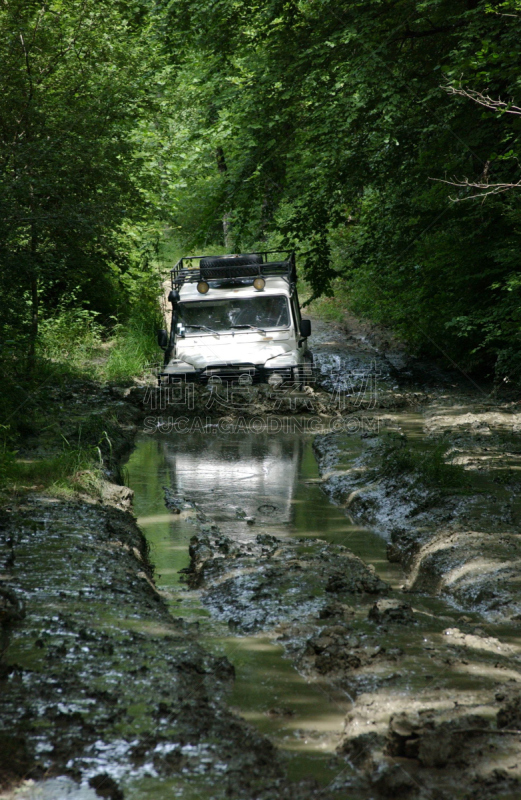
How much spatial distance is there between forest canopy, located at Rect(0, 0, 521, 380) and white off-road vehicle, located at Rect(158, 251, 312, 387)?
5.12 feet

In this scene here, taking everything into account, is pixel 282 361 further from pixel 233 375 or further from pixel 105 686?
pixel 105 686

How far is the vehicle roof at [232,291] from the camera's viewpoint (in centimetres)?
1215

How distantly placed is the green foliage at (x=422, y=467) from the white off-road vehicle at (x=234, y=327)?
3.26 m

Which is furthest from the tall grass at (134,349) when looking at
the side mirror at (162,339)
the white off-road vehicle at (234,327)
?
the white off-road vehicle at (234,327)

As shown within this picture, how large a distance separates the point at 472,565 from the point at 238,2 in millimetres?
10174

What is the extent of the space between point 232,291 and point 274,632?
8.44 meters

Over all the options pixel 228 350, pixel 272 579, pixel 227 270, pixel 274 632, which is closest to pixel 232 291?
pixel 227 270

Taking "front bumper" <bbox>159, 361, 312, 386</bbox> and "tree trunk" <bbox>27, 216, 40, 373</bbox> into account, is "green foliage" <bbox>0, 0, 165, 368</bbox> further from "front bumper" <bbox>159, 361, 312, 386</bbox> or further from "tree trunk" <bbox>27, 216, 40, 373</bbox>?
"front bumper" <bbox>159, 361, 312, 386</bbox>

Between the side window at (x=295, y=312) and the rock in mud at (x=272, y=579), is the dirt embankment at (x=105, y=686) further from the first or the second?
the side window at (x=295, y=312)

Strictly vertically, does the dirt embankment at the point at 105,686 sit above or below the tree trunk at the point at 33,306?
below

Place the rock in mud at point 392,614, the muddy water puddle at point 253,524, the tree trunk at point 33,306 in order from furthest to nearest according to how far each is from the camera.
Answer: the tree trunk at point 33,306, the rock in mud at point 392,614, the muddy water puddle at point 253,524

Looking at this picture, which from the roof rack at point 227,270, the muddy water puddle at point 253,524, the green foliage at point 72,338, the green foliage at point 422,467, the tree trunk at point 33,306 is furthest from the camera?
the green foliage at point 72,338

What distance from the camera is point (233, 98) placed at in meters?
12.7

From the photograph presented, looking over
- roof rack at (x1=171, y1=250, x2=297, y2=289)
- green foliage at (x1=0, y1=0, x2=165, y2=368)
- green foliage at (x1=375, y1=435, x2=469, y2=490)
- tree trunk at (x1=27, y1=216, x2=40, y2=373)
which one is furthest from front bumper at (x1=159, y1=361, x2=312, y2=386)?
green foliage at (x1=375, y1=435, x2=469, y2=490)
